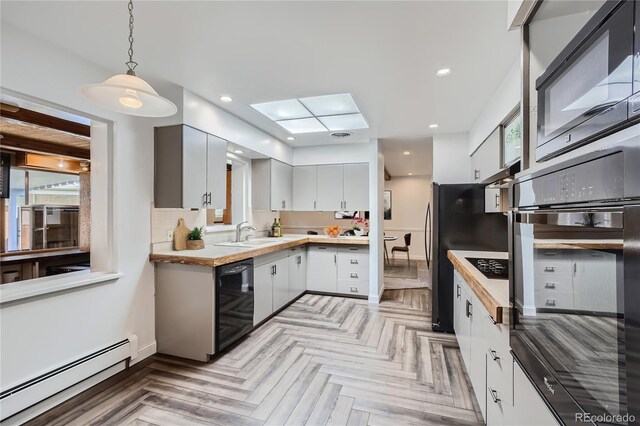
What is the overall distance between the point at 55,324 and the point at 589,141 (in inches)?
120

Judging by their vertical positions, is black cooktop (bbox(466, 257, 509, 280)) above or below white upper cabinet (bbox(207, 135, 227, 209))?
below

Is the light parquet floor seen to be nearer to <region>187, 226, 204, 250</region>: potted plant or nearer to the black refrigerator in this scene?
the black refrigerator

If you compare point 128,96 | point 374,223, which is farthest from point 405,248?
point 128,96

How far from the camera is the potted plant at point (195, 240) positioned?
3.18 meters

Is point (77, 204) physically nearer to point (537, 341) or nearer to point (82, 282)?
point (82, 282)

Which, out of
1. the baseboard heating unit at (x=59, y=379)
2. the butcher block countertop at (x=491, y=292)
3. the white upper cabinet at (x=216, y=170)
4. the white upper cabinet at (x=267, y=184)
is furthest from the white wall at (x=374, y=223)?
the baseboard heating unit at (x=59, y=379)

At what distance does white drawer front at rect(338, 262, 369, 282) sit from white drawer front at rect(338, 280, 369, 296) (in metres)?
0.05

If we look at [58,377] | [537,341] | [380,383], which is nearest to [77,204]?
[58,377]

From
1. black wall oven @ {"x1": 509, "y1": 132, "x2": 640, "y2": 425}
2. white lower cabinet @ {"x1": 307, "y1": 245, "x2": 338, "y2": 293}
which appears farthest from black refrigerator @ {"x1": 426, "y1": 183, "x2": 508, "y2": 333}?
black wall oven @ {"x1": 509, "y1": 132, "x2": 640, "y2": 425}

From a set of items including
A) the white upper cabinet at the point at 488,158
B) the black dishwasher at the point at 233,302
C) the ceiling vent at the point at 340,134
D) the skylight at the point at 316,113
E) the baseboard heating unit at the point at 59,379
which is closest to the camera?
the baseboard heating unit at the point at 59,379

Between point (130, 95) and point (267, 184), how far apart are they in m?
3.08

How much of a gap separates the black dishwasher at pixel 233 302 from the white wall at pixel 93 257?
704 millimetres

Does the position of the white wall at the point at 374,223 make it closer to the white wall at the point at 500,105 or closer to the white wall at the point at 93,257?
the white wall at the point at 500,105

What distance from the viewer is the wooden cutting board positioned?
3.08 meters
